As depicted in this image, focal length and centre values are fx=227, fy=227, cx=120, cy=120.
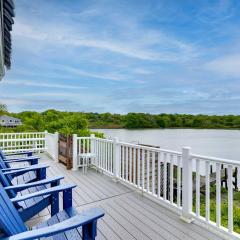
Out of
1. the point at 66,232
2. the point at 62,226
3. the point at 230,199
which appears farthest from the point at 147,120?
the point at 62,226

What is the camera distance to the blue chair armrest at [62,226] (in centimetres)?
141

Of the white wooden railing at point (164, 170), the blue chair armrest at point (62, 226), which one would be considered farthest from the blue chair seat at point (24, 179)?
the blue chair armrest at point (62, 226)

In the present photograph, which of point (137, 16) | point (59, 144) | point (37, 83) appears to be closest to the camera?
point (59, 144)

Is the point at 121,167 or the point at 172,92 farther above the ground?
the point at 172,92

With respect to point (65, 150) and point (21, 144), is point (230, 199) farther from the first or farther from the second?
point (21, 144)

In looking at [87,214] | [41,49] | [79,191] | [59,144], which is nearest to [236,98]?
[41,49]

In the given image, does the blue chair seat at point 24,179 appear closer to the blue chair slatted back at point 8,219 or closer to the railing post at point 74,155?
the blue chair slatted back at point 8,219

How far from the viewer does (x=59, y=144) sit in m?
7.71

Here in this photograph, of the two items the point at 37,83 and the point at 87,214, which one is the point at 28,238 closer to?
the point at 87,214

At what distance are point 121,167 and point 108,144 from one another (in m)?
0.68

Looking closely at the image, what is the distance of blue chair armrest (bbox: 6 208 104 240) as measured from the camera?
1.41 metres

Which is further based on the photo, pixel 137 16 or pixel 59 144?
pixel 137 16

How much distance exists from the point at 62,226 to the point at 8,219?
0.50 m

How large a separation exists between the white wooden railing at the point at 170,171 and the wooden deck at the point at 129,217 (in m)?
0.15
